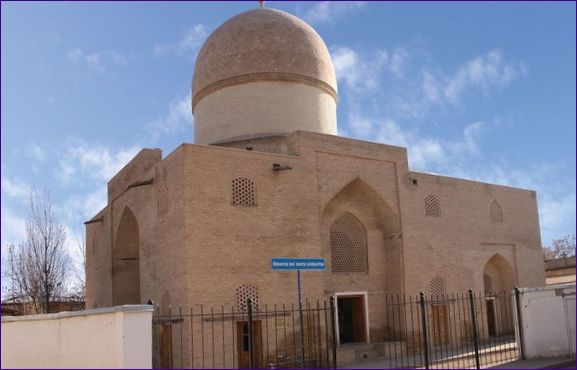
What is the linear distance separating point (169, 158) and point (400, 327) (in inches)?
274

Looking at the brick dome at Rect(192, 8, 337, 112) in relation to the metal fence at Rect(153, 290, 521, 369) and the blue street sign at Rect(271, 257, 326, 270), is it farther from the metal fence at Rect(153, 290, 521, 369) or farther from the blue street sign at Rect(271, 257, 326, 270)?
the blue street sign at Rect(271, 257, 326, 270)

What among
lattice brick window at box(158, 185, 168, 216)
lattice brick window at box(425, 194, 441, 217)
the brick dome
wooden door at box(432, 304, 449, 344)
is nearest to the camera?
lattice brick window at box(158, 185, 168, 216)

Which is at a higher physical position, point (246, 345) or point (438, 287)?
point (438, 287)

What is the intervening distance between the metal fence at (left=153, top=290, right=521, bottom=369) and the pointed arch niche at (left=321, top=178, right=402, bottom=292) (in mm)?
652

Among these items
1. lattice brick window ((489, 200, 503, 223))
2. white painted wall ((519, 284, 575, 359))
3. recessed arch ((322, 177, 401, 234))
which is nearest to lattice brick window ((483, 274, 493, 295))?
lattice brick window ((489, 200, 503, 223))

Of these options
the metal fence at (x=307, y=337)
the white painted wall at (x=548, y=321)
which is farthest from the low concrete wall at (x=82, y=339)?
the white painted wall at (x=548, y=321)

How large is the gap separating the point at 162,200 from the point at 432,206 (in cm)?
721

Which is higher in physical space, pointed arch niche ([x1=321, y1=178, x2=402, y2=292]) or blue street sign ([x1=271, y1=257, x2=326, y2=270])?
pointed arch niche ([x1=321, y1=178, x2=402, y2=292])

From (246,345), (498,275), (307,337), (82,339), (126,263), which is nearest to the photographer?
(82,339)

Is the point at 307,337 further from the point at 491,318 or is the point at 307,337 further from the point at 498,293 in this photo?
the point at 498,293

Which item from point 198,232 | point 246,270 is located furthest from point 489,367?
point 198,232

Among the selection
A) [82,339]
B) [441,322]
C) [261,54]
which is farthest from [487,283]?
[82,339]

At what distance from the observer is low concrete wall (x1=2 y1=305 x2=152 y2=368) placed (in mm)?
6707

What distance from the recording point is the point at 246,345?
12.2m
